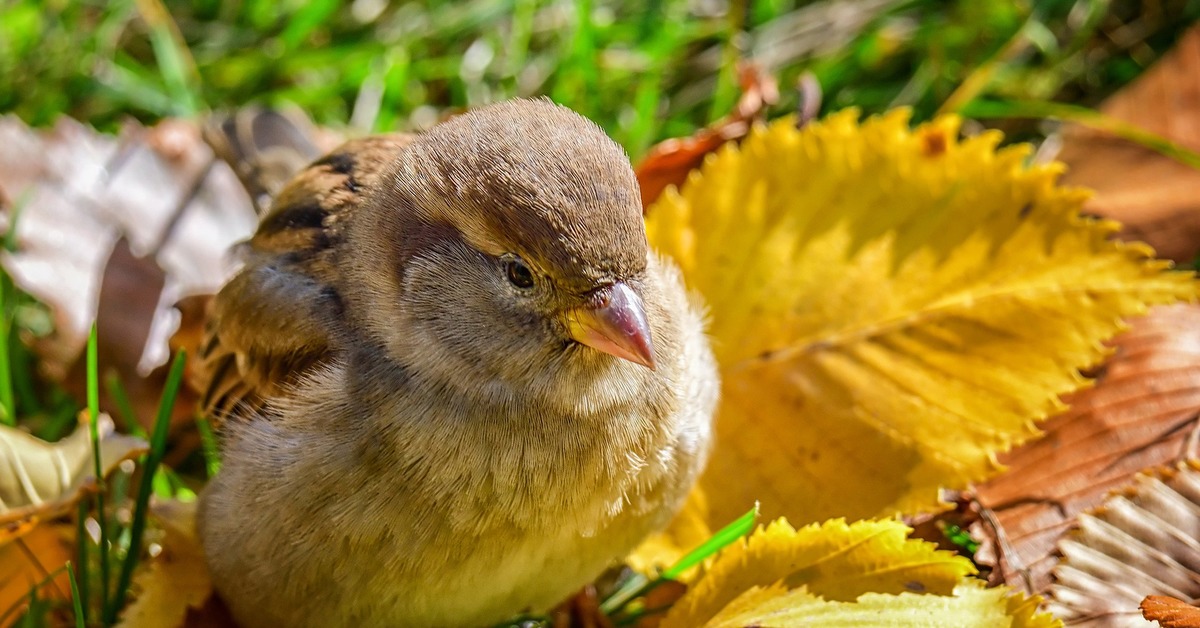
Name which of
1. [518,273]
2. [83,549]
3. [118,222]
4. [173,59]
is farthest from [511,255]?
[173,59]

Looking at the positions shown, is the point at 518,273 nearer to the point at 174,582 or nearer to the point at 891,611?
the point at 891,611

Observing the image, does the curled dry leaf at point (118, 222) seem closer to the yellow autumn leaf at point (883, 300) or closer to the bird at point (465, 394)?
the bird at point (465, 394)

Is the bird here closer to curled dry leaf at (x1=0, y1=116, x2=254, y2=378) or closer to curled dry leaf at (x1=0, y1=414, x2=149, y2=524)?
curled dry leaf at (x1=0, y1=414, x2=149, y2=524)

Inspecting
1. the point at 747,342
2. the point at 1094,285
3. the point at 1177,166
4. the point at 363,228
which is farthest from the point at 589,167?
the point at 1177,166

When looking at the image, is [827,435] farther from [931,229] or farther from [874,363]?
[931,229]

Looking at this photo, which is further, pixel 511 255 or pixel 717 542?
pixel 717 542

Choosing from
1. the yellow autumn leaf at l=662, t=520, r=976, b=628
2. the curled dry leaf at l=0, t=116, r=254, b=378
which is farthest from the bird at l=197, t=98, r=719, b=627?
the curled dry leaf at l=0, t=116, r=254, b=378
